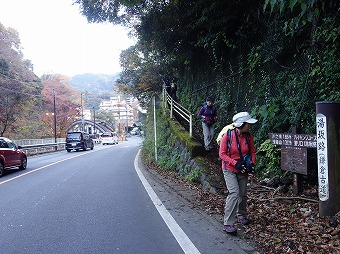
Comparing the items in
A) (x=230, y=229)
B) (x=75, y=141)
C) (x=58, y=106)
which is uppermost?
(x=58, y=106)

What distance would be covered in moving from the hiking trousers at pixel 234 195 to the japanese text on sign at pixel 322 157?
1167mm

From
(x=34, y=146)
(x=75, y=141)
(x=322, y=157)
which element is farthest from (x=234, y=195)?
(x=34, y=146)

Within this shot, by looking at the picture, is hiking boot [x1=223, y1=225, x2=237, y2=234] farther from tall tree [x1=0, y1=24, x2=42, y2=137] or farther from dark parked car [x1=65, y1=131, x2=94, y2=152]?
tall tree [x1=0, y1=24, x2=42, y2=137]

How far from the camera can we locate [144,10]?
1305cm

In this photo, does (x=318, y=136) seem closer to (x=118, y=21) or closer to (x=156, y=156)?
(x=156, y=156)

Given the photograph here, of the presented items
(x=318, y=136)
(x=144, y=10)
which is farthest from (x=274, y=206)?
(x=144, y=10)

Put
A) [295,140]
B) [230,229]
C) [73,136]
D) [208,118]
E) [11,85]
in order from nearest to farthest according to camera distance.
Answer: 1. [230,229]
2. [295,140]
3. [208,118]
4. [11,85]
5. [73,136]

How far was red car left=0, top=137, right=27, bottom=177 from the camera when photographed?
11593 mm

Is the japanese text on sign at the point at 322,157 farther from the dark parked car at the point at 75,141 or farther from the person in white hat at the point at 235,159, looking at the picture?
the dark parked car at the point at 75,141

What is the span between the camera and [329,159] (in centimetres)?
450

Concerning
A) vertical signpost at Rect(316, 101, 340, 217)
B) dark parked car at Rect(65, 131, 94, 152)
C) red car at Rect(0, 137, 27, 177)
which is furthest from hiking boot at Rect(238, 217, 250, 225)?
dark parked car at Rect(65, 131, 94, 152)

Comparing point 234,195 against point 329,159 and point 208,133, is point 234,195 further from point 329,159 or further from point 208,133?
point 208,133

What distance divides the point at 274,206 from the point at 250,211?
49 centimetres

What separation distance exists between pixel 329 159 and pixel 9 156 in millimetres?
11747
